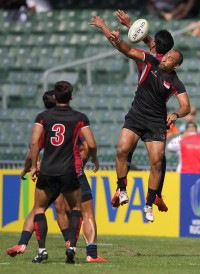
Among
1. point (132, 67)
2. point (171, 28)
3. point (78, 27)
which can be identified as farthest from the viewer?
point (78, 27)

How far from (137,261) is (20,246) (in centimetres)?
154

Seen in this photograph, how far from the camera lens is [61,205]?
8.91 meters

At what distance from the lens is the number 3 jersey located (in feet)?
21.7

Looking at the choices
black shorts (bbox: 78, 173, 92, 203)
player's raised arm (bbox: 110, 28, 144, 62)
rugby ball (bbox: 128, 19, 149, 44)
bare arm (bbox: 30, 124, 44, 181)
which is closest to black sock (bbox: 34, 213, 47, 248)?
bare arm (bbox: 30, 124, 44, 181)

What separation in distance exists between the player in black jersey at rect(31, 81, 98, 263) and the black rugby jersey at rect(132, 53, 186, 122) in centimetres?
164

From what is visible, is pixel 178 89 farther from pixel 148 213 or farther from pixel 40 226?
pixel 40 226

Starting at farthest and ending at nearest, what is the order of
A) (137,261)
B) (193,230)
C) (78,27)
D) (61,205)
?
(78,27)
(193,230)
(61,205)
(137,261)

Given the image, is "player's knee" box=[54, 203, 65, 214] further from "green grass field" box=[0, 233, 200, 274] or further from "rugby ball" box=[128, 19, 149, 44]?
"rugby ball" box=[128, 19, 149, 44]

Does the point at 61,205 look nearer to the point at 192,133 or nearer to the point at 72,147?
the point at 72,147

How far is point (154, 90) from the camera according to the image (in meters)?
8.06

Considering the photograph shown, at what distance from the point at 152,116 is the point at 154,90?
1.14 feet

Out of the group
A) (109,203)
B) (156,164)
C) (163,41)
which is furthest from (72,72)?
(156,164)

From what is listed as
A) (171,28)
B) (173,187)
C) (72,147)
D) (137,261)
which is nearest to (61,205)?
(137,261)

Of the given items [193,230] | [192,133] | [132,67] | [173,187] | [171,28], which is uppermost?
[171,28]
